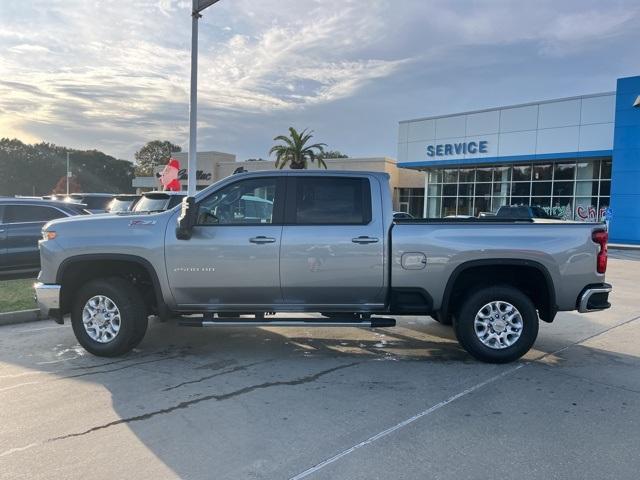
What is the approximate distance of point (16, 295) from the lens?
8.74 meters

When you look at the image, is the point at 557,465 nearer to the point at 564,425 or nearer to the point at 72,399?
the point at 564,425

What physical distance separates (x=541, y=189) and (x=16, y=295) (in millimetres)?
29679

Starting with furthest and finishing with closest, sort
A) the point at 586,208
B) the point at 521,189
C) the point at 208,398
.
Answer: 1. the point at 521,189
2. the point at 586,208
3. the point at 208,398

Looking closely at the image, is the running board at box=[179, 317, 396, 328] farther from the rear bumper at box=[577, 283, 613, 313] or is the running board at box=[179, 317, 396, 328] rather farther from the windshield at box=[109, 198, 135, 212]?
the windshield at box=[109, 198, 135, 212]

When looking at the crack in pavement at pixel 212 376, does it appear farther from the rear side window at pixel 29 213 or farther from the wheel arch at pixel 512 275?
the rear side window at pixel 29 213

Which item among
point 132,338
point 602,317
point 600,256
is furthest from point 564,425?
point 602,317

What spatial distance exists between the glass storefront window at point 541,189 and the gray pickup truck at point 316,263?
28.0m

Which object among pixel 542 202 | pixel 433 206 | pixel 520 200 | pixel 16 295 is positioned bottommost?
pixel 16 295

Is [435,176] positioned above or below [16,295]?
above

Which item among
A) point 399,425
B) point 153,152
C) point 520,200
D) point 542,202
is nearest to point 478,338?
point 399,425

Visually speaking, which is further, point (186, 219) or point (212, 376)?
point (186, 219)

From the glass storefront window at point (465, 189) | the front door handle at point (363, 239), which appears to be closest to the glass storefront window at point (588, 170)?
the glass storefront window at point (465, 189)

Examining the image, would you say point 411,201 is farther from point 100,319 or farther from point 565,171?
point 100,319

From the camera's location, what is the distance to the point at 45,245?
589cm
